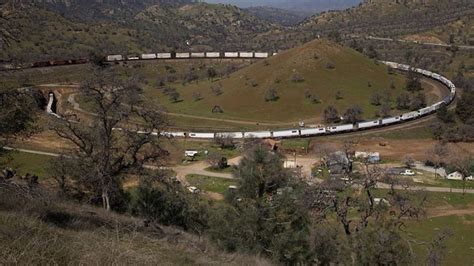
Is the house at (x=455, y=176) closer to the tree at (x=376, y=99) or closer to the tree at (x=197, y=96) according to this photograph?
the tree at (x=376, y=99)

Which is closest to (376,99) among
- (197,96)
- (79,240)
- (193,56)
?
(197,96)

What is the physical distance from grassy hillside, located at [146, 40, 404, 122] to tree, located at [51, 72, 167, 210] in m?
51.6

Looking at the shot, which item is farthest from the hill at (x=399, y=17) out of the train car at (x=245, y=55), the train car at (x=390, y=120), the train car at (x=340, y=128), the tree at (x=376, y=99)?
the train car at (x=340, y=128)

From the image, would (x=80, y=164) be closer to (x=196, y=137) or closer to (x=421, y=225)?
(x=421, y=225)

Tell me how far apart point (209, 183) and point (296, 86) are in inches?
1518

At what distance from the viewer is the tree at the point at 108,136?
17.3 metres

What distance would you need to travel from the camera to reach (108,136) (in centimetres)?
1783

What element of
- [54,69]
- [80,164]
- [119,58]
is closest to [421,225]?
[80,164]

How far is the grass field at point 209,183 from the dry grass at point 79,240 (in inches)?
999

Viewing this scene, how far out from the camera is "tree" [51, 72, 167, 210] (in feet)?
56.9

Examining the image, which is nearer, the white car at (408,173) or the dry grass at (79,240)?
the dry grass at (79,240)

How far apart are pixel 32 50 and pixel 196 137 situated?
68.4 metres

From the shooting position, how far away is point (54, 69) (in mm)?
101062

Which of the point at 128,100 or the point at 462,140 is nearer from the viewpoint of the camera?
the point at 128,100
